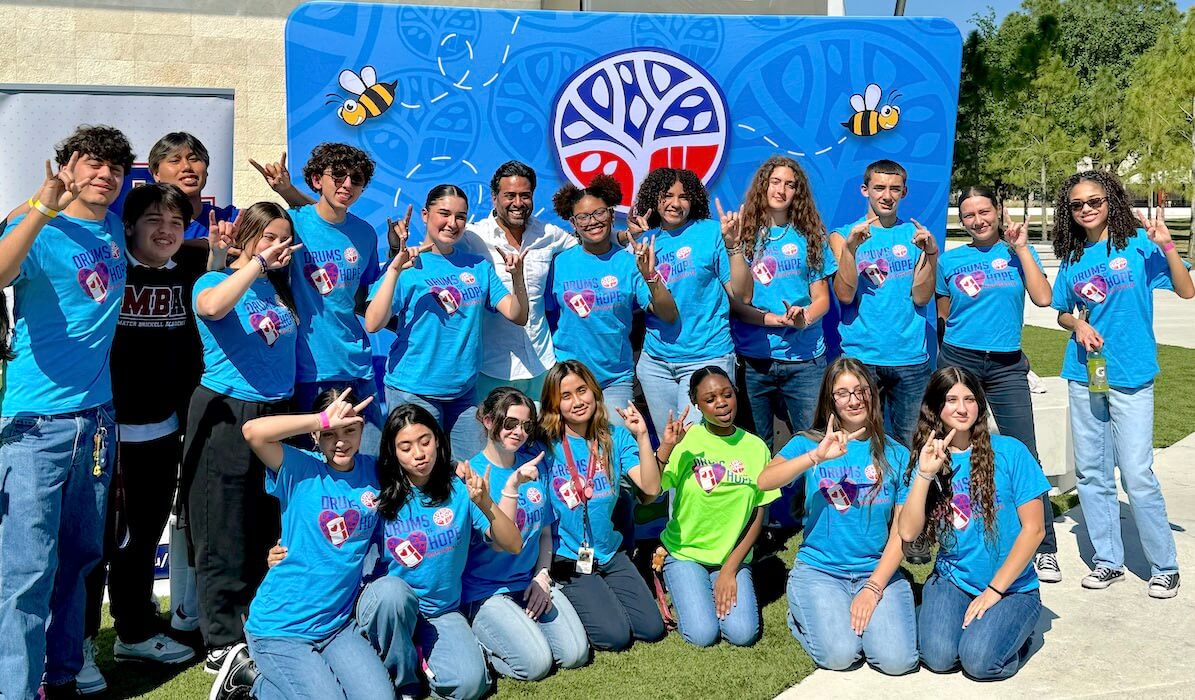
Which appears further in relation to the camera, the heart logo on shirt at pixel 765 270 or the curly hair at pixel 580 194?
the curly hair at pixel 580 194

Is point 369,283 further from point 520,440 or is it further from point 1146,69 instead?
point 1146,69

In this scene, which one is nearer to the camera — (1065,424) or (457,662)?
(457,662)

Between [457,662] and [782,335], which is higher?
[782,335]

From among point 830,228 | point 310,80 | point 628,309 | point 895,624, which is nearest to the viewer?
point 895,624

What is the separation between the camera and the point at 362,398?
4426 millimetres

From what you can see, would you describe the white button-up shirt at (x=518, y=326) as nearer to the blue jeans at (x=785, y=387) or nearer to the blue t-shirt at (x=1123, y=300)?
the blue jeans at (x=785, y=387)

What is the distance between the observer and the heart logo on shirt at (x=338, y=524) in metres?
3.69

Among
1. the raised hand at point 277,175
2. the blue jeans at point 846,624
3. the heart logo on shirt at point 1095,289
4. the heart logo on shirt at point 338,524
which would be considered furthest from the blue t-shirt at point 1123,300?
the raised hand at point 277,175

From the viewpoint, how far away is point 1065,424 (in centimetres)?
630

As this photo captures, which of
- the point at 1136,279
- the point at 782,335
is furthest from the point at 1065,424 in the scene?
the point at 782,335

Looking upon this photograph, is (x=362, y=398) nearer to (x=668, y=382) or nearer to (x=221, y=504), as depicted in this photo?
(x=221, y=504)

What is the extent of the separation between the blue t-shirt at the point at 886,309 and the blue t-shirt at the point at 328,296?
2.37m

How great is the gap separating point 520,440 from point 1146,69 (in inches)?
1158

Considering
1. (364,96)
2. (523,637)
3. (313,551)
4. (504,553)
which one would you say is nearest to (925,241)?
(504,553)
